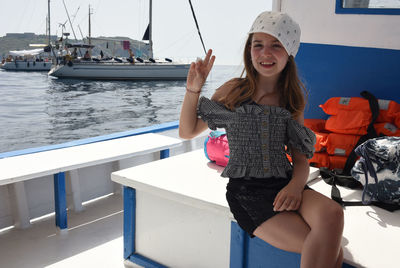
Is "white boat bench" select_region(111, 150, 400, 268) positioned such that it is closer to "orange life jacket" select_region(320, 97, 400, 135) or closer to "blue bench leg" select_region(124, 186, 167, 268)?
"blue bench leg" select_region(124, 186, 167, 268)

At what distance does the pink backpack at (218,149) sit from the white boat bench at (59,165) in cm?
61

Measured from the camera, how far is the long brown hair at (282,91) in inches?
54.6

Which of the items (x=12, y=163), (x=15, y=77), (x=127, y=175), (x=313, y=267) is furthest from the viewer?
(x=15, y=77)

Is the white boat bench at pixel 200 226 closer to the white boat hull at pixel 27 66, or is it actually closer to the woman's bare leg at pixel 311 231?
the woman's bare leg at pixel 311 231

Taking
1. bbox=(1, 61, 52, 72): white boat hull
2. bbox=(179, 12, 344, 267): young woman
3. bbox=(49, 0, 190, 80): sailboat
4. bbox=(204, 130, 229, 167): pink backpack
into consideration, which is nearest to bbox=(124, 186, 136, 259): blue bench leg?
bbox=(204, 130, 229, 167): pink backpack

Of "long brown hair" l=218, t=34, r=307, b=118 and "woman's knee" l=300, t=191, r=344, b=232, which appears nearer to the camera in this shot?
"woman's knee" l=300, t=191, r=344, b=232

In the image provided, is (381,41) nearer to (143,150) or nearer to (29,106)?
(143,150)

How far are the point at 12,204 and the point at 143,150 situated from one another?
0.82 meters

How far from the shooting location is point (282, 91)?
4.68 feet

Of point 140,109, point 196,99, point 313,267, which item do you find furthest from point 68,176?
point 140,109

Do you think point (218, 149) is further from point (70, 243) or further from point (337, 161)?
point (70, 243)

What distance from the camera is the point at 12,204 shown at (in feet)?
7.33

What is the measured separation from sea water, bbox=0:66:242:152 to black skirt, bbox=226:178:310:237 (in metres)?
22.5

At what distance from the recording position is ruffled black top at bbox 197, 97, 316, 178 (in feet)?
4.33
